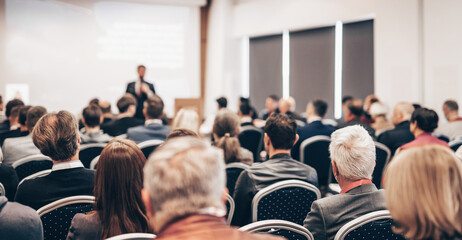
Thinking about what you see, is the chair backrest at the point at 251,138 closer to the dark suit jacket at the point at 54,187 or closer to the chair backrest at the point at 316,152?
the chair backrest at the point at 316,152

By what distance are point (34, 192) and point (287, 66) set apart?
9102 mm

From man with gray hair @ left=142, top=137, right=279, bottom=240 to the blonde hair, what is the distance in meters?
0.43

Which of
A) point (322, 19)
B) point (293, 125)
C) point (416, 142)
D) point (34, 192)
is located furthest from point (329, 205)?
point (322, 19)

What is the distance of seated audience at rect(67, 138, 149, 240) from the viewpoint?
5.98 feet

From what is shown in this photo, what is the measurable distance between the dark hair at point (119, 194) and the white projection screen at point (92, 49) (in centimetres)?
→ 858

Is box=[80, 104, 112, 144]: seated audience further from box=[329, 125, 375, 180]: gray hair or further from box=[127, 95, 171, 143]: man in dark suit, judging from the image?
box=[329, 125, 375, 180]: gray hair

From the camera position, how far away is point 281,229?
1703 millimetres

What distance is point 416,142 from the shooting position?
4016mm

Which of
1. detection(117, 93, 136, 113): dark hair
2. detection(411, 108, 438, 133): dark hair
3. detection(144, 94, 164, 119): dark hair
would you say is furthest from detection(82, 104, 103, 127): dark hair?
detection(411, 108, 438, 133): dark hair

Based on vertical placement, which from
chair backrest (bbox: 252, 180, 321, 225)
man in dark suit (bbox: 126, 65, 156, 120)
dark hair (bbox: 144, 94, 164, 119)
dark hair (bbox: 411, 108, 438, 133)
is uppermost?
man in dark suit (bbox: 126, 65, 156, 120)

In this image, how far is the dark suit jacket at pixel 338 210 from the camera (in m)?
1.97

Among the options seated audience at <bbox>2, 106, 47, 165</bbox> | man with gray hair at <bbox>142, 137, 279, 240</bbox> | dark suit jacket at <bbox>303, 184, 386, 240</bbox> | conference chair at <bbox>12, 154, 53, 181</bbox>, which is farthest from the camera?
seated audience at <bbox>2, 106, 47, 165</bbox>

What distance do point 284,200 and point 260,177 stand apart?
1.09ft

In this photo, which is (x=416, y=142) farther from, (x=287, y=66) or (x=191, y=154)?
(x=287, y=66)
